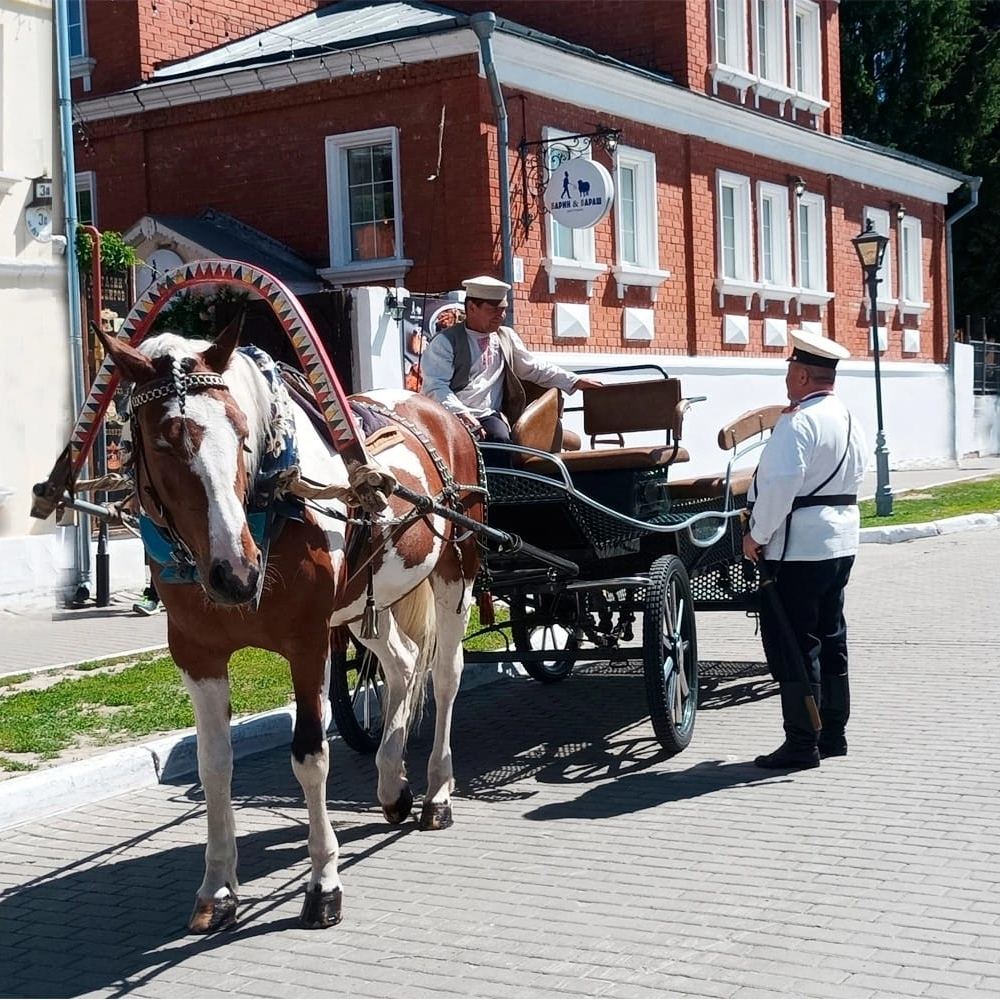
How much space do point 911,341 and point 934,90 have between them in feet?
27.8

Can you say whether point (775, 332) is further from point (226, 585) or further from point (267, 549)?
point (226, 585)

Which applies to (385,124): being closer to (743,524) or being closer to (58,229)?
(58,229)

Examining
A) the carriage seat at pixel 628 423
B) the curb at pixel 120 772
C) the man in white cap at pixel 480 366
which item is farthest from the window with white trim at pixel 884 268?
the curb at pixel 120 772

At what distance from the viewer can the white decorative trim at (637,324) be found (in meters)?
21.6

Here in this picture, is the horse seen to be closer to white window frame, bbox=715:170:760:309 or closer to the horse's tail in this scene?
the horse's tail

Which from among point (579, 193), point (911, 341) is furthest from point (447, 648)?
point (911, 341)

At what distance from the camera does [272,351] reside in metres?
15.4

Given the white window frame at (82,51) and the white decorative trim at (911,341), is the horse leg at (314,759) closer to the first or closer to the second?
the white window frame at (82,51)

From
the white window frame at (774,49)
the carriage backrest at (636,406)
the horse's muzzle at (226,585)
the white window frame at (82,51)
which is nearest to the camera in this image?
the horse's muzzle at (226,585)

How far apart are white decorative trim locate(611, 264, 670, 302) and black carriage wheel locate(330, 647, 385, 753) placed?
14232mm

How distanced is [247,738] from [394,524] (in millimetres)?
2602

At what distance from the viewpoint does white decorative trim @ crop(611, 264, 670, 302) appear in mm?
21328

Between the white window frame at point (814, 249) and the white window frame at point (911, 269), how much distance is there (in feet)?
13.0

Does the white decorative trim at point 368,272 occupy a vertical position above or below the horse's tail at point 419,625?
above
